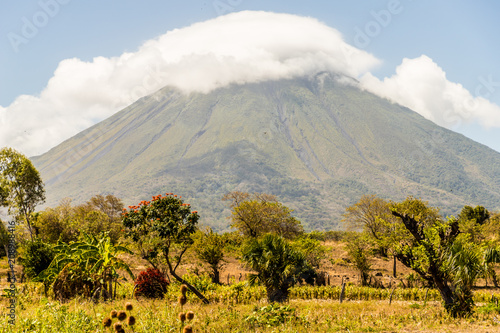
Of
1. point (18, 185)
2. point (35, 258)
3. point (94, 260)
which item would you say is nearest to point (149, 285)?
point (94, 260)

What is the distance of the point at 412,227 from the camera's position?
14.5m

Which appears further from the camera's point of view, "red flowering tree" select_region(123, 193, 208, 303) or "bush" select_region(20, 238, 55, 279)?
"bush" select_region(20, 238, 55, 279)

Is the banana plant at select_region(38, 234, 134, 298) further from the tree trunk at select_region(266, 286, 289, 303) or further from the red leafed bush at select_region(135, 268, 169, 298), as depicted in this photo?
the tree trunk at select_region(266, 286, 289, 303)

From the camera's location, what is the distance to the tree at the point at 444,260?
13547 mm

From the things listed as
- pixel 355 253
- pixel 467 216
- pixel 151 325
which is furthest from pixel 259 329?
pixel 467 216

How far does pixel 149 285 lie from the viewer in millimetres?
18250

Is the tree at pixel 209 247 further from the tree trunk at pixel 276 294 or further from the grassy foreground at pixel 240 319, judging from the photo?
the grassy foreground at pixel 240 319

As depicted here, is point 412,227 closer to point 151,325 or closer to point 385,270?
point 151,325

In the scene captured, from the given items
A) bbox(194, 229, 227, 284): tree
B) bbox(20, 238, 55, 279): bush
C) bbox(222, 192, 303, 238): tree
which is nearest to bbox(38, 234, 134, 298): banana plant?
bbox(20, 238, 55, 279): bush

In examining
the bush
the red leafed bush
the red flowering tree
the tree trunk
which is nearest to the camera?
the red flowering tree

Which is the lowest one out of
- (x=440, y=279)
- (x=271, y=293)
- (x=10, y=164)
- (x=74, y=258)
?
(x=271, y=293)

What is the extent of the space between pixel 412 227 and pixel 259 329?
7763mm

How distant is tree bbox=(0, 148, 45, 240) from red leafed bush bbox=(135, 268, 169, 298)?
2100 centimetres

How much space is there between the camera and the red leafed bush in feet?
59.2
